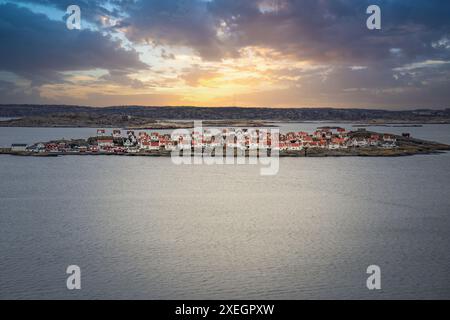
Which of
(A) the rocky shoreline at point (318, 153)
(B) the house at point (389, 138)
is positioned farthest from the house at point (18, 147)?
(B) the house at point (389, 138)

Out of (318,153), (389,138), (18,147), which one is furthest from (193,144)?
(389,138)

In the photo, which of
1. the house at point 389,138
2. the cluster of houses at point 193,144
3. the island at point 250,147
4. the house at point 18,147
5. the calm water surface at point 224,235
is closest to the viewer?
the calm water surface at point 224,235

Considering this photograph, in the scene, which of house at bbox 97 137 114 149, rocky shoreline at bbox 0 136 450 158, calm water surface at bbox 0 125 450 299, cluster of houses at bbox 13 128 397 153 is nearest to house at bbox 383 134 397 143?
cluster of houses at bbox 13 128 397 153

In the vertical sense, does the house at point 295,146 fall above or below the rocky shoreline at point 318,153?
above

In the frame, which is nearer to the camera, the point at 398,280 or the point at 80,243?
the point at 398,280

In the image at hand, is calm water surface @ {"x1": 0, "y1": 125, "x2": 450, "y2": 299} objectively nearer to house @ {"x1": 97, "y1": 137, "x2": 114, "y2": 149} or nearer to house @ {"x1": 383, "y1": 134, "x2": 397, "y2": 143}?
house @ {"x1": 97, "y1": 137, "x2": 114, "y2": 149}

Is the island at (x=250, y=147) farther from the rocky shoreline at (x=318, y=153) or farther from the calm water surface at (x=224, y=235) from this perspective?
the calm water surface at (x=224, y=235)

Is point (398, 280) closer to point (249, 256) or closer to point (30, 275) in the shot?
point (249, 256)

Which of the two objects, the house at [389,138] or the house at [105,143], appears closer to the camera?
the house at [105,143]
